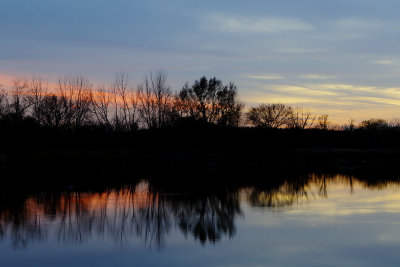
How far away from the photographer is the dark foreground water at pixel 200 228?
1034cm

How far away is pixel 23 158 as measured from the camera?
31125mm

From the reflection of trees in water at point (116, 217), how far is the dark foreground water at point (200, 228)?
31 millimetres

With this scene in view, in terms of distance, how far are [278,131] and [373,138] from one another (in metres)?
29.8

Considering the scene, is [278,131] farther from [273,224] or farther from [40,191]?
[273,224]

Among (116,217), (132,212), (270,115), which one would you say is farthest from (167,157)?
(270,115)

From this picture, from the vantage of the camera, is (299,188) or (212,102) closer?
(299,188)

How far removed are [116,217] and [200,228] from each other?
10.8ft

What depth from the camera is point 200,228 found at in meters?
13.8

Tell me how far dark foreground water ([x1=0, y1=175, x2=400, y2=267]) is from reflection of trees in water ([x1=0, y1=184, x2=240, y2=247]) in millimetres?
31

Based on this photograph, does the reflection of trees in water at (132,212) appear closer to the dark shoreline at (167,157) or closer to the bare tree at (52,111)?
the dark shoreline at (167,157)

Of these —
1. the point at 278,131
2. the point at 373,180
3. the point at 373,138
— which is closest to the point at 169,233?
the point at 373,180

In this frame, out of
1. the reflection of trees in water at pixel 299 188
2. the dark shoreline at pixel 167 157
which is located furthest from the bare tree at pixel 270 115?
the reflection of trees in water at pixel 299 188

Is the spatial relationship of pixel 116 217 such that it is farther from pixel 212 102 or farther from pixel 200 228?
pixel 212 102

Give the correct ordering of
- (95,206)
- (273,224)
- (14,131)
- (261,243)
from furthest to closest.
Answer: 1. (14,131)
2. (95,206)
3. (273,224)
4. (261,243)
